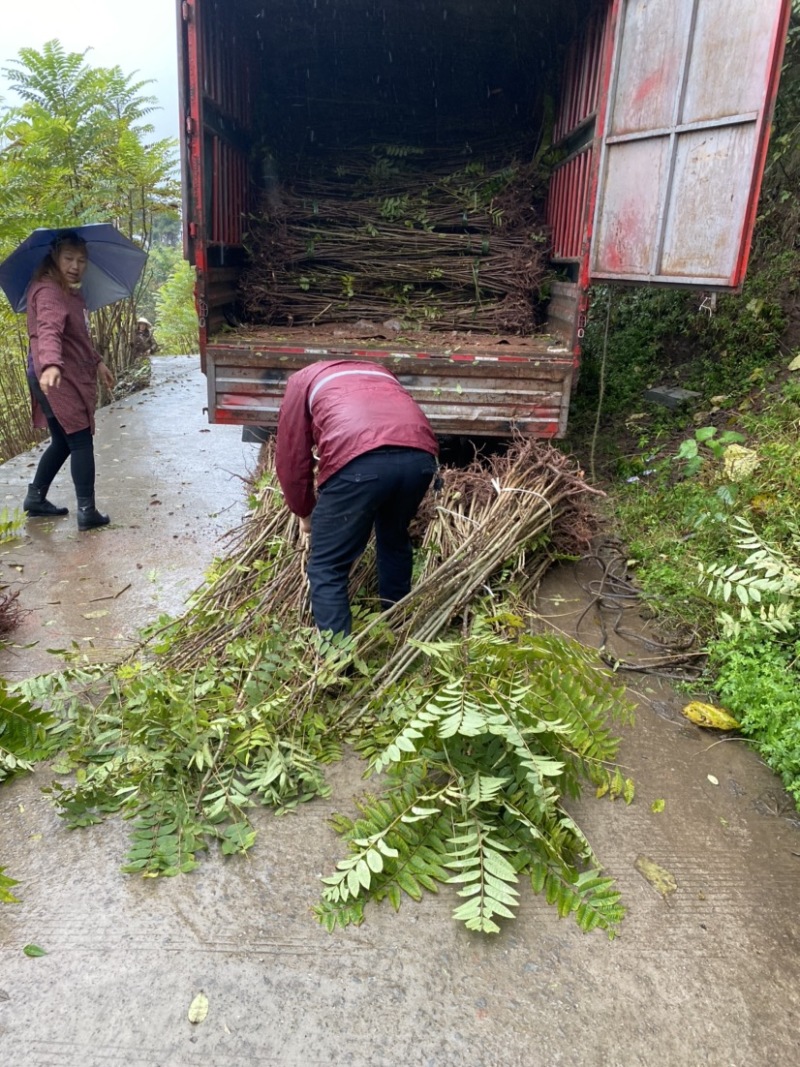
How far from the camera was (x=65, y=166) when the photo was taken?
7.25 meters

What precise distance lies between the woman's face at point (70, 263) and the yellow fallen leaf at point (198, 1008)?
13.0ft

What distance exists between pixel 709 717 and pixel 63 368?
387 cm

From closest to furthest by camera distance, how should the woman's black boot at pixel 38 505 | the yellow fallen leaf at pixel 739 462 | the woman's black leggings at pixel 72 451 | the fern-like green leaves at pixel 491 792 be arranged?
1. the fern-like green leaves at pixel 491 792
2. the yellow fallen leaf at pixel 739 462
3. the woman's black leggings at pixel 72 451
4. the woman's black boot at pixel 38 505

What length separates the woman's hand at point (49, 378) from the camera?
4105mm

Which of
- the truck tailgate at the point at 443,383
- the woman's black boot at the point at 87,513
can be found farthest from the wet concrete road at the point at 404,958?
the woman's black boot at the point at 87,513

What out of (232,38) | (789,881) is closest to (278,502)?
(789,881)

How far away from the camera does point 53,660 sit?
3203 millimetres

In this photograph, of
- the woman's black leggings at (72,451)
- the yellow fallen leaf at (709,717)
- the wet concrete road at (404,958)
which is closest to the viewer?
the wet concrete road at (404,958)

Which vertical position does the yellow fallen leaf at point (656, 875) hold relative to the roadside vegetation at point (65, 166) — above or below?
below

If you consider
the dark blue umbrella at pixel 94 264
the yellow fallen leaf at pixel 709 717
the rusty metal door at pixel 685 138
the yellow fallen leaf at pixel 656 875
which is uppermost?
the rusty metal door at pixel 685 138

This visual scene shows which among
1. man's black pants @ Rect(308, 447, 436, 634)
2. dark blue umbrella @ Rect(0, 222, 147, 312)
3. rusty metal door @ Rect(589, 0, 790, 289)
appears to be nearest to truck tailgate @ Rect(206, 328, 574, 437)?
rusty metal door @ Rect(589, 0, 790, 289)

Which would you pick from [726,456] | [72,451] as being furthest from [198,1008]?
[726,456]

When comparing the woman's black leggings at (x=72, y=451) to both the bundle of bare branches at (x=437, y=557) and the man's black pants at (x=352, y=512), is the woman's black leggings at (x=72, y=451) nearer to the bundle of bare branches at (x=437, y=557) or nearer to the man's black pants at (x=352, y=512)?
the bundle of bare branches at (x=437, y=557)

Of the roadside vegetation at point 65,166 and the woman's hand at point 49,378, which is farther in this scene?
the roadside vegetation at point 65,166
